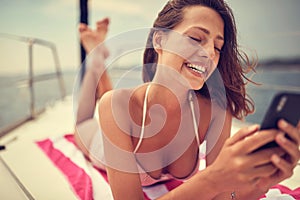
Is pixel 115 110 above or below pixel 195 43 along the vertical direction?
below

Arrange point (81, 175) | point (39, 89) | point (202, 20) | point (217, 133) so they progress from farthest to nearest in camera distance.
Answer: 1. point (39, 89)
2. point (81, 175)
3. point (217, 133)
4. point (202, 20)

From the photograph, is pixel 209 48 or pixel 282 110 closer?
pixel 282 110

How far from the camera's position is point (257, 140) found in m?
0.46

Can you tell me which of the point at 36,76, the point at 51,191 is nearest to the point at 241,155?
the point at 51,191

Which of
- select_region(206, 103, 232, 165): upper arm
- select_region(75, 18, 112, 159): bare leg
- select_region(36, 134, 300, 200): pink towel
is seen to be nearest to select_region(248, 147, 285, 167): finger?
select_region(206, 103, 232, 165): upper arm

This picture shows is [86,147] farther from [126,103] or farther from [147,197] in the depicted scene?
[126,103]

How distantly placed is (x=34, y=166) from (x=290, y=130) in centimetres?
121

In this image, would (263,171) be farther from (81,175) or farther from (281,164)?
(81,175)

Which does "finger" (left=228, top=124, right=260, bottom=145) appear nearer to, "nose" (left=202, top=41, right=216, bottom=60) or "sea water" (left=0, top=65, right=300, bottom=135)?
"nose" (left=202, top=41, right=216, bottom=60)

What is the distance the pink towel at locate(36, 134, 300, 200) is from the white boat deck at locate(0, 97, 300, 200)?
0.03 m

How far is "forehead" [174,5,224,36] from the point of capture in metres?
0.68

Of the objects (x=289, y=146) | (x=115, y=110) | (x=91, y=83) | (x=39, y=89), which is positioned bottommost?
(x=39, y=89)

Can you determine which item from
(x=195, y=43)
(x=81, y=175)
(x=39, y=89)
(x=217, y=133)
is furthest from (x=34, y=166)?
(x=39, y=89)

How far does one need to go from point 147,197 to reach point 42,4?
2000mm
